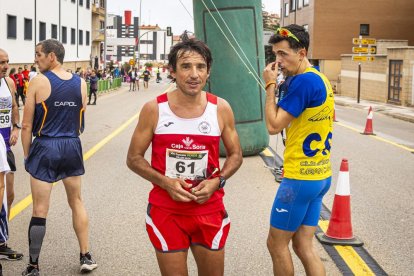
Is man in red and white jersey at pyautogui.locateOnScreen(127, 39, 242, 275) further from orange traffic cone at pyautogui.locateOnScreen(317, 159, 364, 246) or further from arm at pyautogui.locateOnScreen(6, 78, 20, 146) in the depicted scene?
orange traffic cone at pyautogui.locateOnScreen(317, 159, 364, 246)

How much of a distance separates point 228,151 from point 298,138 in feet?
1.67

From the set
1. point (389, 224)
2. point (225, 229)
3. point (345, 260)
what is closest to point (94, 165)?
point (389, 224)

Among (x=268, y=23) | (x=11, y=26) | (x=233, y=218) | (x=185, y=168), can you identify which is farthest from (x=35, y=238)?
(x=268, y=23)

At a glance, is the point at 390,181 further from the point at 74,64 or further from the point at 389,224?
Answer: the point at 74,64

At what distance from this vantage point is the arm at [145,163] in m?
3.48

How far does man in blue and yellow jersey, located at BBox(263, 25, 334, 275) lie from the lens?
3.93 meters

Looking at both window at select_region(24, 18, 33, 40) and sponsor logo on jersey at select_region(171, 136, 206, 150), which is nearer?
sponsor logo on jersey at select_region(171, 136, 206, 150)

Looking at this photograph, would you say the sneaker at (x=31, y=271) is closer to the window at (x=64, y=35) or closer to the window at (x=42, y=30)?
the window at (x=42, y=30)

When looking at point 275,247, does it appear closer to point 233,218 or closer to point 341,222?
point 341,222

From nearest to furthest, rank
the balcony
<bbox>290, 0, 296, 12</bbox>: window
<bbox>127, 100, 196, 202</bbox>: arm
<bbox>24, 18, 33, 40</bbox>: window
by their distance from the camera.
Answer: <bbox>127, 100, 196, 202</bbox>: arm → <bbox>24, 18, 33, 40</bbox>: window → the balcony → <bbox>290, 0, 296, 12</bbox>: window

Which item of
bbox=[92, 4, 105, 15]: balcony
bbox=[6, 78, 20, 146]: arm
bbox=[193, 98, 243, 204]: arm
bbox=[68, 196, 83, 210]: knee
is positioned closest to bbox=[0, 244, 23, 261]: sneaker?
bbox=[68, 196, 83, 210]: knee

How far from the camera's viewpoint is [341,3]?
188ft

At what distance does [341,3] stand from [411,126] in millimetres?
37230

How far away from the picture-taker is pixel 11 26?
122 feet
